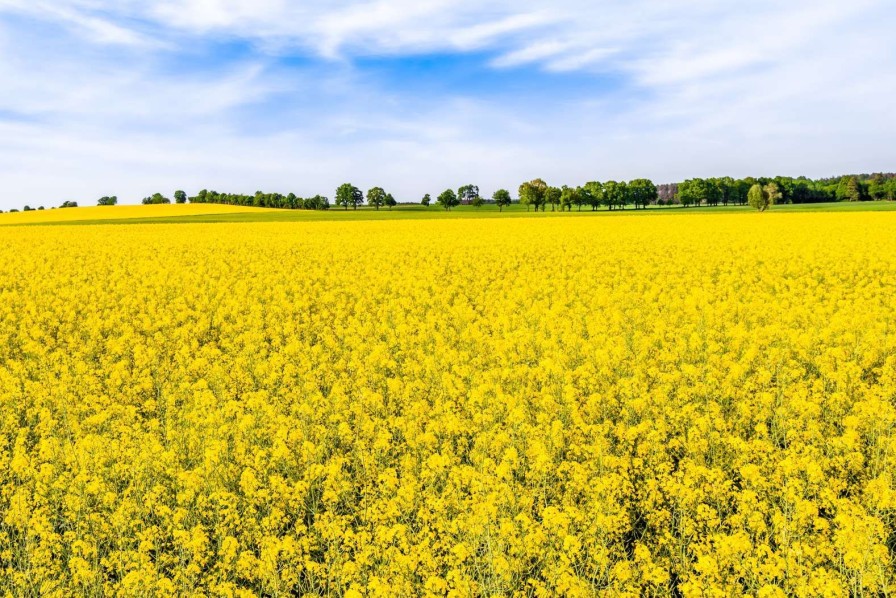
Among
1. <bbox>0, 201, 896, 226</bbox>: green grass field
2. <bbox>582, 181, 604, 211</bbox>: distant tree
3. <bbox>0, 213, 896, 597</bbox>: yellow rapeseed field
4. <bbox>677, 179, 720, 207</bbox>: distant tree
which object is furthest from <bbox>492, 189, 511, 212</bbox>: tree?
<bbox>0, 213, 896, 597</bbox>: yellow rapeseed field

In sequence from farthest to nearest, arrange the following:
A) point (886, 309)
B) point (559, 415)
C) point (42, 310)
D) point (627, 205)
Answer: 1. point (627, 205)
2. point (42, 310)
3. point (886, 309)
4. point (559, 415)

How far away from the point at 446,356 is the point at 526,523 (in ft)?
16.6

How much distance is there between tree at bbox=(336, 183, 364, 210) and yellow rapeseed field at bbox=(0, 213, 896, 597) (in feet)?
358

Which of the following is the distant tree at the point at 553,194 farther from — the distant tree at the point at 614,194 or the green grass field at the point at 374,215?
the green grass field at the point at 374,215

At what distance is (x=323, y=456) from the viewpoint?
6.95 metres

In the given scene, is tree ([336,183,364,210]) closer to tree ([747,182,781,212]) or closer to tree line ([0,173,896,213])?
tree line ([0,173,896,213])

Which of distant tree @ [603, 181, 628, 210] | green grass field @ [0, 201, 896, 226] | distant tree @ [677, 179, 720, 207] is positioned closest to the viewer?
green grass field @ [0, 201, 896, 226]

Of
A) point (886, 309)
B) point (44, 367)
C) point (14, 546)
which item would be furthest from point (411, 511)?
point (886, 309)

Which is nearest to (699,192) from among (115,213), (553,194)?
(553,194)

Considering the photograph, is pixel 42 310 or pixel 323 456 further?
pixel 42 310

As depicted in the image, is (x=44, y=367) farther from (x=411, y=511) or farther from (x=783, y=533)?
(x=783, y=533)

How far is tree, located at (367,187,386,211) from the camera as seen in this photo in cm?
11700

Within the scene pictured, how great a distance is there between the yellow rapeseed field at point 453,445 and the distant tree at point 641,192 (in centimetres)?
12014

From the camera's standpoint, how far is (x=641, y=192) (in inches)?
5143
